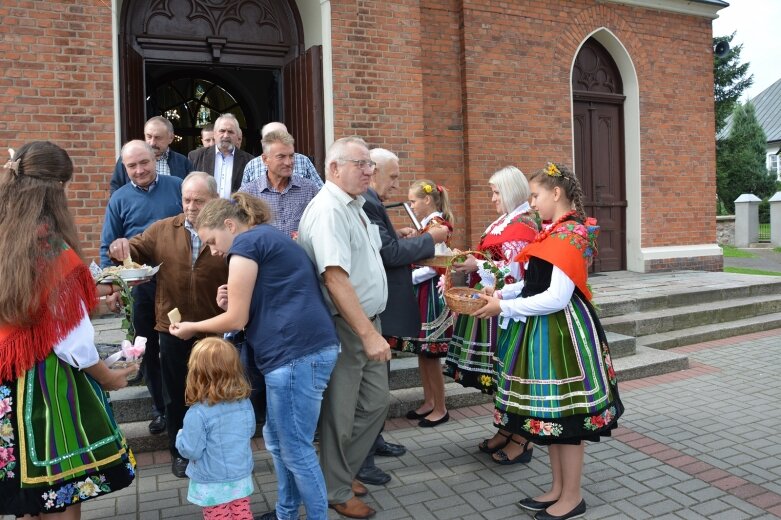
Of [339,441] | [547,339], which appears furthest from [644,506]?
[339,441]

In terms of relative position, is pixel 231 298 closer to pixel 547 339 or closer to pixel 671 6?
pixel 547 339

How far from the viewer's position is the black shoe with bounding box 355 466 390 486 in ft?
13.2

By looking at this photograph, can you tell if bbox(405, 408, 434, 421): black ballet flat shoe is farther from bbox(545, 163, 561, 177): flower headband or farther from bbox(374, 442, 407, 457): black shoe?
bbox(545, 163, 561, 177): flower headband

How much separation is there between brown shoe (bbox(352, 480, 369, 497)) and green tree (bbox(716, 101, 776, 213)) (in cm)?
3137

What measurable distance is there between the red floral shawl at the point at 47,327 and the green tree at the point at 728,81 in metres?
30.4

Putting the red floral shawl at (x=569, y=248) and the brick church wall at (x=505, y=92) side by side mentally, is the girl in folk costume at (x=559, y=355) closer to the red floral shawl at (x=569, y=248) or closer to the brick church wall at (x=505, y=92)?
the red floral shawl at (x=569, y=248)

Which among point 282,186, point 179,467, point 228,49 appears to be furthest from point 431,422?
point 228,49

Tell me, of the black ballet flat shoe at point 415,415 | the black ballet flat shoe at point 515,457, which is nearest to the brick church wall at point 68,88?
the black ballet flat shoe at point 415,415

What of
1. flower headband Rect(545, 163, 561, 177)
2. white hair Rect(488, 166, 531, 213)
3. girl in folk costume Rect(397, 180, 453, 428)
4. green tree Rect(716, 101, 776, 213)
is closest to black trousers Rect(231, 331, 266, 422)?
girl in folk costume Rect(397, 180, 453, 428)

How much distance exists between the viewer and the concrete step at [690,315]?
25.0 ft

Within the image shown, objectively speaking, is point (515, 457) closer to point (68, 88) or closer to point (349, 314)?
point (349, 314)

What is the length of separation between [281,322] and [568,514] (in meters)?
1.87

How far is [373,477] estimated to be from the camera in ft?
13.2

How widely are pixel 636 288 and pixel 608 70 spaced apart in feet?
12.8
